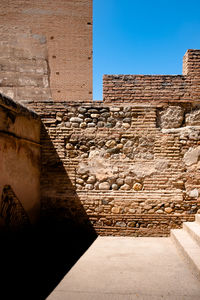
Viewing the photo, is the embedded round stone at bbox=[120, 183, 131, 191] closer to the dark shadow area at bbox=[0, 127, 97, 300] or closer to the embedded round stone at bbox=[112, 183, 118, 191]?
the embedded round stone at bbox=[112, 183, 118, 191]

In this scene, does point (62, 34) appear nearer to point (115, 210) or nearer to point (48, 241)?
point (115, 210)

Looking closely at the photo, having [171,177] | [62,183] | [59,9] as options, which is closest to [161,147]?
[171,177]

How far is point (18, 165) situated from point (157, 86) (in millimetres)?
3254

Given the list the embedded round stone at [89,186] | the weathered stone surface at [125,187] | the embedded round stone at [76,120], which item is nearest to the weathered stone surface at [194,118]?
the weathered stone surface at [125,187]

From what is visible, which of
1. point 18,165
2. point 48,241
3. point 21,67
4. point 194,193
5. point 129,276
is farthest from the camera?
point 21,67

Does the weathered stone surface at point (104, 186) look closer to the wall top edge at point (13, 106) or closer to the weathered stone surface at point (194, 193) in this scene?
the weathered stone surface at point (194, 193)

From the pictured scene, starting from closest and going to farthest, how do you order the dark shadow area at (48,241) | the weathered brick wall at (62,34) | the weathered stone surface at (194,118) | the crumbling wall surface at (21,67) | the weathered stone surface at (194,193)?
the dark shadow area at (48,241) < the weathered stone surface at (194,193) < the weathered stone surface at (194,118) < the crumbling wall surface at (21,67) < the weathered brick wall at (62,34)

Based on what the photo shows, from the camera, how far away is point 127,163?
15.7 ft

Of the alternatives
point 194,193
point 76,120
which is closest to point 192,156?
point 194,193

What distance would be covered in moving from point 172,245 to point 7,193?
3080mm

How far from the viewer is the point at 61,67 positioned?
808 centimetres

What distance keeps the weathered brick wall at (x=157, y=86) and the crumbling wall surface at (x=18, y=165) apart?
5.77ft

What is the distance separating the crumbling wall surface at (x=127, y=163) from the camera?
15.4 ft

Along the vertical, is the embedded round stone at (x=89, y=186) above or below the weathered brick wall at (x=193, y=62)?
below
